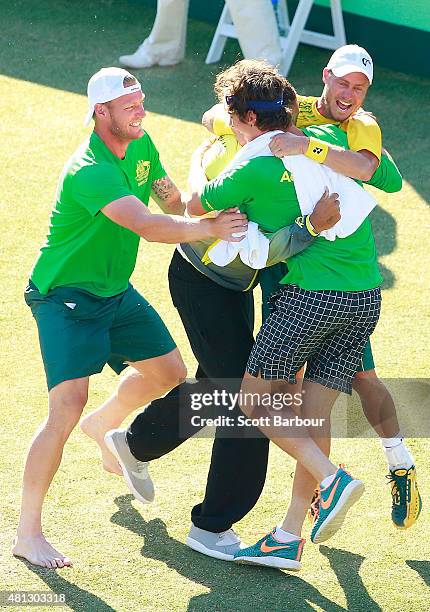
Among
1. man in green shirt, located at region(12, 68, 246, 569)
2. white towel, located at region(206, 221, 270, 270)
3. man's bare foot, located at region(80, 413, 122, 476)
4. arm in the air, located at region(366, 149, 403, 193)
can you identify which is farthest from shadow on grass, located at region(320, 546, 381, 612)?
arm in the air, located at region(366, 149, 403, 193)

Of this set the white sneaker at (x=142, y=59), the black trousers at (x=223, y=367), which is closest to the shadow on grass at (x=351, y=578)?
the black trousers at (x=223, y=367)

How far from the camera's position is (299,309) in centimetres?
419

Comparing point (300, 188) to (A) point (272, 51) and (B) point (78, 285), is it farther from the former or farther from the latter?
(A) point (272, 51)

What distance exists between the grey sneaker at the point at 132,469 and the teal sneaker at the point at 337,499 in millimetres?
871

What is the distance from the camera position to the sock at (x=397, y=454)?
4637 millimetres

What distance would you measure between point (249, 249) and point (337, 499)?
0.94 meters

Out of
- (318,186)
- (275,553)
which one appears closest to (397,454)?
(275,553)

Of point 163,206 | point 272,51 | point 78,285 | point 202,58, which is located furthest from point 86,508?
point 202,58

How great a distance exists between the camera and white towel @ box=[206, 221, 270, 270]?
412 centimetres

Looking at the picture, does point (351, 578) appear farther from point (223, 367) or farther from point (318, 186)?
point (318, 186)

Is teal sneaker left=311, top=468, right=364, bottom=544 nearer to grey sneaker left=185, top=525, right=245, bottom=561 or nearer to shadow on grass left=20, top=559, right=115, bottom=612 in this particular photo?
grey sneaker left=185, top=525, right=245, bottom=561

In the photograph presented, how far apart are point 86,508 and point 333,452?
1.17 m

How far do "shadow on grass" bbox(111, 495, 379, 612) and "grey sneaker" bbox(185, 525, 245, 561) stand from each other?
3 cm

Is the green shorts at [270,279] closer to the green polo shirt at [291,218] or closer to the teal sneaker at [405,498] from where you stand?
the green polo shirt at [291,218]
